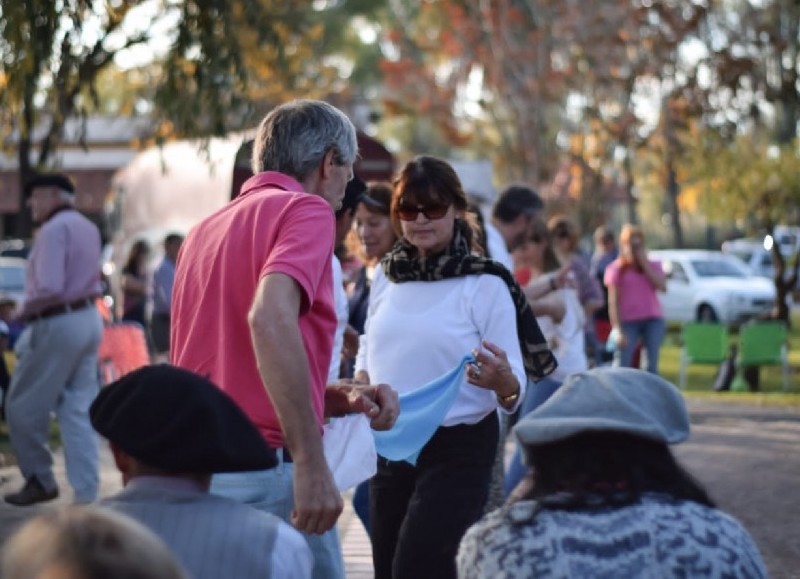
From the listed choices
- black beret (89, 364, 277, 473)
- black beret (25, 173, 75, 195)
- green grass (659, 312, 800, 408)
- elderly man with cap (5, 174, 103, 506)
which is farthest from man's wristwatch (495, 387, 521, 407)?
green grass (659, 312, 800, 408)

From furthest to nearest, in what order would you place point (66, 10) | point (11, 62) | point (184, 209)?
point (184, 209), point (11, 62), point (66, 10)

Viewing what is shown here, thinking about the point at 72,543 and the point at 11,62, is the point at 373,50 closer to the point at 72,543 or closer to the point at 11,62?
the point at 11,62

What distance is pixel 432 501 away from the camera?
5512mm

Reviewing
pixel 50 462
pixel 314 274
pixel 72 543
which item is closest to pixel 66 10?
pixel 50 462

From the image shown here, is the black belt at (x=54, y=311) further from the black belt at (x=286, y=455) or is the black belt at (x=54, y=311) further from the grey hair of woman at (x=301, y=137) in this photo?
the black belt at (x=286, y=455)

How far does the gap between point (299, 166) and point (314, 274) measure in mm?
381

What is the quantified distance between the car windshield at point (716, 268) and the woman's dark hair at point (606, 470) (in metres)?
34.1

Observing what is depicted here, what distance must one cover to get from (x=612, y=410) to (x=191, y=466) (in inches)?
32.1

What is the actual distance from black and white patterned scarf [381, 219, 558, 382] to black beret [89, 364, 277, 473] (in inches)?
101

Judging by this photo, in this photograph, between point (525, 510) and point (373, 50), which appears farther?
point (373, 50)

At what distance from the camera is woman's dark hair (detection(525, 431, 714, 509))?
334 cm

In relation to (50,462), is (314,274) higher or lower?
higher

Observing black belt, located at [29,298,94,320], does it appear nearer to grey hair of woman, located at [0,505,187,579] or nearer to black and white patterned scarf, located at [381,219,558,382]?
black and white patterned scarf, located at [381,219,558,382]

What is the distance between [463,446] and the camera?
5.66 meters
